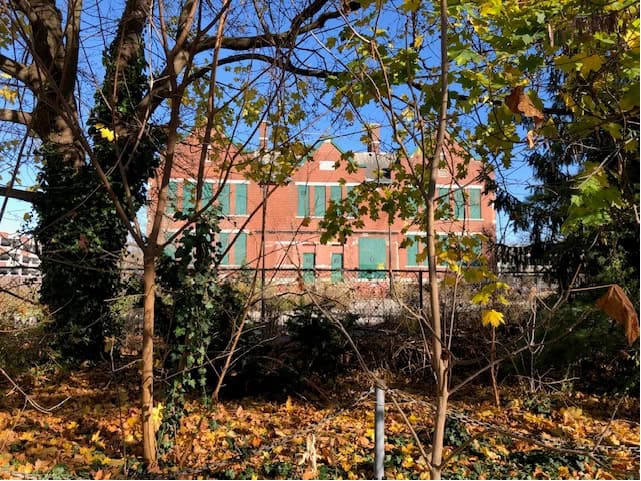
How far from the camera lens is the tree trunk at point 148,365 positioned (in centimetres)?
329

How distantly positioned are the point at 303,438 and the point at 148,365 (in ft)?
5.26

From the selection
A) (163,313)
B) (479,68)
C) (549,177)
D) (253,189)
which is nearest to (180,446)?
(163,313)

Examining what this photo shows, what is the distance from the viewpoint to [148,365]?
335 cm

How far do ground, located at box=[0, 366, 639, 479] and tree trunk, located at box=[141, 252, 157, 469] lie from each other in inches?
3.7

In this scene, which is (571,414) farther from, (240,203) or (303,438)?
(240,203)

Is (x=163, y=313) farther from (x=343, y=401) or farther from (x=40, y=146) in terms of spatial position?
(x=40, y=146)

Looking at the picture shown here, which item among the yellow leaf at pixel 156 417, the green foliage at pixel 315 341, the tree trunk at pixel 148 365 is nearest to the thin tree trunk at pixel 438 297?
the tree trunk at pixel 148 365

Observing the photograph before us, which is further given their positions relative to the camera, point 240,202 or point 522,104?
point 240,202

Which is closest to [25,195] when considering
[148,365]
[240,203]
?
[148,365]

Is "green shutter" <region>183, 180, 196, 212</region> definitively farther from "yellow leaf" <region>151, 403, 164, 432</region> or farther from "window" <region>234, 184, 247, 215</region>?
"window" <region>234, 184, 247, 215</region>

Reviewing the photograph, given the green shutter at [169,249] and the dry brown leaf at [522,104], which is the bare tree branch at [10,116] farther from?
the dry brown leaf at [522,104]

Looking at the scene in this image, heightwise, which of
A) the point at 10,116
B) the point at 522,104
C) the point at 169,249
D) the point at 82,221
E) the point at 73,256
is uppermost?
the point at 10,116

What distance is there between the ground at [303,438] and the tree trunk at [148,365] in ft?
0.31

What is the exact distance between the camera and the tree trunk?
3.29 m
